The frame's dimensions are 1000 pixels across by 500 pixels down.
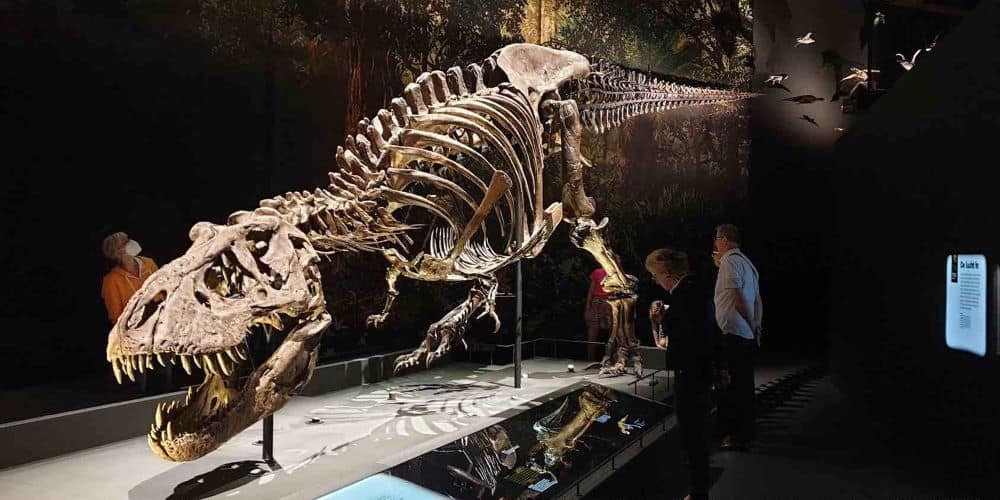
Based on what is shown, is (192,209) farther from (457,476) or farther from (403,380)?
(457,476)

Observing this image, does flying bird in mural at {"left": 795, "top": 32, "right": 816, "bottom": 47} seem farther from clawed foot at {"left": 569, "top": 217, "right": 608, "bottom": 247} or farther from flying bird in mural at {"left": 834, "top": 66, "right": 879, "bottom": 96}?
clawed foot at {"left": 569, "top": 217, "right": 608, "bottom": 247}

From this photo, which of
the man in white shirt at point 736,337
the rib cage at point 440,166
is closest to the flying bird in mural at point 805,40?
the rib cage at point 440,166

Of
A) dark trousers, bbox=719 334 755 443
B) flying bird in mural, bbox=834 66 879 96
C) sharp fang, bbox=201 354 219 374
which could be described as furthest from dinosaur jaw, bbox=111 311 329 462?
flying bird in mural, bbox=834 66 879 96

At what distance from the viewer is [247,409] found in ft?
9.92

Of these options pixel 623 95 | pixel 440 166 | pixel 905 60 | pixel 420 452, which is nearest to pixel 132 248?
pixel 440 166

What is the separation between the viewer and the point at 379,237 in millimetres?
4117

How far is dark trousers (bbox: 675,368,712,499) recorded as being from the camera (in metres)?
3.25

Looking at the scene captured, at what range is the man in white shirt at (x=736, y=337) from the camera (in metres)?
4.79

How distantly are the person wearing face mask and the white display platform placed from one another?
35.5 inches

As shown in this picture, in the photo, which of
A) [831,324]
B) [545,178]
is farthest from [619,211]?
[831,324]

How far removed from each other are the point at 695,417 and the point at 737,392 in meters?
1.86

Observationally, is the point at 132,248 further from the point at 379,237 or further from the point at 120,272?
the point at 379,237

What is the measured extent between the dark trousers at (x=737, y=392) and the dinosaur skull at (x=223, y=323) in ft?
10.1

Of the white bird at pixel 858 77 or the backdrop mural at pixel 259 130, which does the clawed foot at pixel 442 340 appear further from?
the white bird at pixel 858 77
